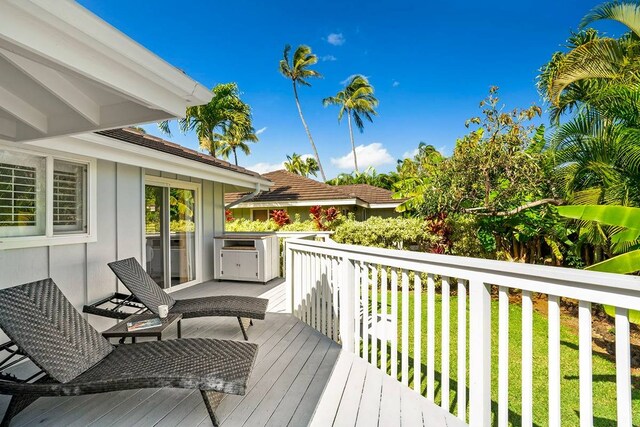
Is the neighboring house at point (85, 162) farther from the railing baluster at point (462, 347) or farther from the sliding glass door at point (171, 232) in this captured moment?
the railing baluster at point (462, 347)

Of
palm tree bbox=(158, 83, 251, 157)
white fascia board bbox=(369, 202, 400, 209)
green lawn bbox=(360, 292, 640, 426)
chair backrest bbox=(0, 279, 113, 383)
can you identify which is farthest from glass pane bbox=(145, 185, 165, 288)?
white fascia board bbox=(369, 202, 400, 209)

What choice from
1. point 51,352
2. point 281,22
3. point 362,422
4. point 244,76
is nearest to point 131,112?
point 51,352

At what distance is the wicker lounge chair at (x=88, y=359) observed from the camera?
2514 millimetres

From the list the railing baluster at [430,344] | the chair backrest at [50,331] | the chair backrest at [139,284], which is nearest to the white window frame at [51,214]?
the chair backrest at [139,284]

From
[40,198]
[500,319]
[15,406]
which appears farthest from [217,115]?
[500,319]

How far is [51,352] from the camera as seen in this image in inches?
107

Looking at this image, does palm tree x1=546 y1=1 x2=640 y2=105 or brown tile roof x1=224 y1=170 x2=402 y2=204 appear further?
brown tile roof x1=224 y1=170 x2=402 y2=204

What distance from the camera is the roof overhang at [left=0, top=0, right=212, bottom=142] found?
1.73 metres

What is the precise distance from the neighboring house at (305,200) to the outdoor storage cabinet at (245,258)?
17.9ft

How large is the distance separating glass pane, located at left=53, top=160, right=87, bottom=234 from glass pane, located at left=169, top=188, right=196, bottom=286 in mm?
2414

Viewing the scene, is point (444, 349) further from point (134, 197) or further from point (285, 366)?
point (134, 197)

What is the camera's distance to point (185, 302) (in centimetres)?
491

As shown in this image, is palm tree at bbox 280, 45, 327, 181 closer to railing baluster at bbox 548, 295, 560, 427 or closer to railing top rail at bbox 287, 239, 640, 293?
railing top rail at bbox 287, 239, 640, 293

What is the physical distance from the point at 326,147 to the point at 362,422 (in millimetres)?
38744
